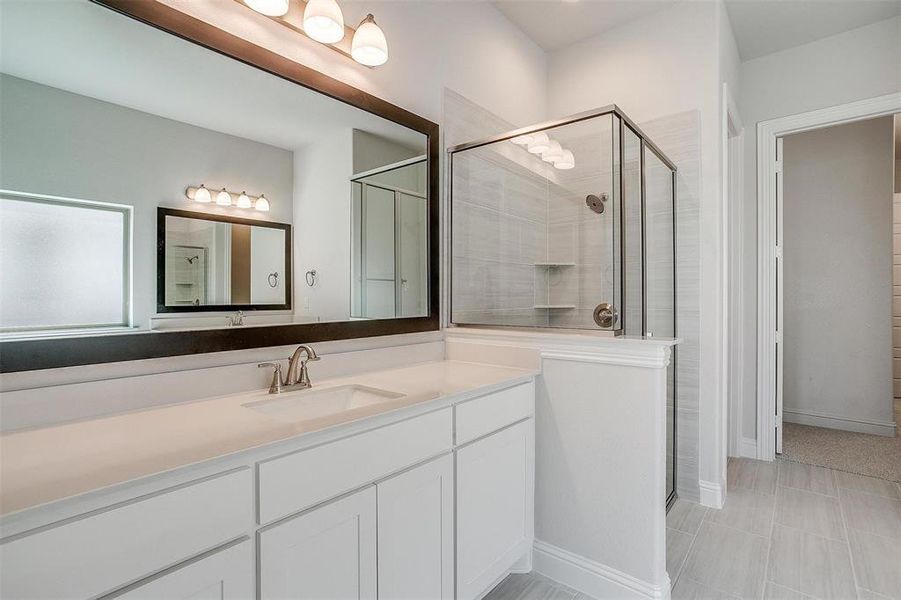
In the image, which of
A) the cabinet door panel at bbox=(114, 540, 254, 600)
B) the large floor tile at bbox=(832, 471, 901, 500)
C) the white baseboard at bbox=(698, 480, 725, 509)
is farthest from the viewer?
the large floor tile at bbox=(832, 471, 901, 500)

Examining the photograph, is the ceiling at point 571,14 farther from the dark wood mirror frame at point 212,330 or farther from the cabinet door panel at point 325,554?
the cabinet door panel at point 325,554

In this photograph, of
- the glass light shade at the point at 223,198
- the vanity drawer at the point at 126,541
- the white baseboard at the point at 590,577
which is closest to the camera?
the vanity drawer at the point at 126,541

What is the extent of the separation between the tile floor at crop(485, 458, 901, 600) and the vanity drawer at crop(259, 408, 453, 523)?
0.86 metres

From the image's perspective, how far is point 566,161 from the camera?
217 cm

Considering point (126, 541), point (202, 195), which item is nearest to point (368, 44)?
point (202, 195)

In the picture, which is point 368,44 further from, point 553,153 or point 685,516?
point 685,516

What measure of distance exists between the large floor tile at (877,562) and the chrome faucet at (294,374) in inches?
90.6

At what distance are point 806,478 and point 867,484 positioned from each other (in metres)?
0.30

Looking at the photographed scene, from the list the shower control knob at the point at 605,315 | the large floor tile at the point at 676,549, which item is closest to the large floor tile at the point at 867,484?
the large floor tile at the point at 676,549

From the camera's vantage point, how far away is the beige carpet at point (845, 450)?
2906 mm

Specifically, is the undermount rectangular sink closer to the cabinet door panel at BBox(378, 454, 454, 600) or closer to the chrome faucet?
the chrome faucet

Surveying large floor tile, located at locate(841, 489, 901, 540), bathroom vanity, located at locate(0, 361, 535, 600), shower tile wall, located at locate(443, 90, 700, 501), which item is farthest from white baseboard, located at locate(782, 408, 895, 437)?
bathroom vanity, located at locate(0, 361, 535, 600)

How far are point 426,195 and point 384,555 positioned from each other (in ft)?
5.00

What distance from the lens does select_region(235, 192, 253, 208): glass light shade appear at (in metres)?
1.48
